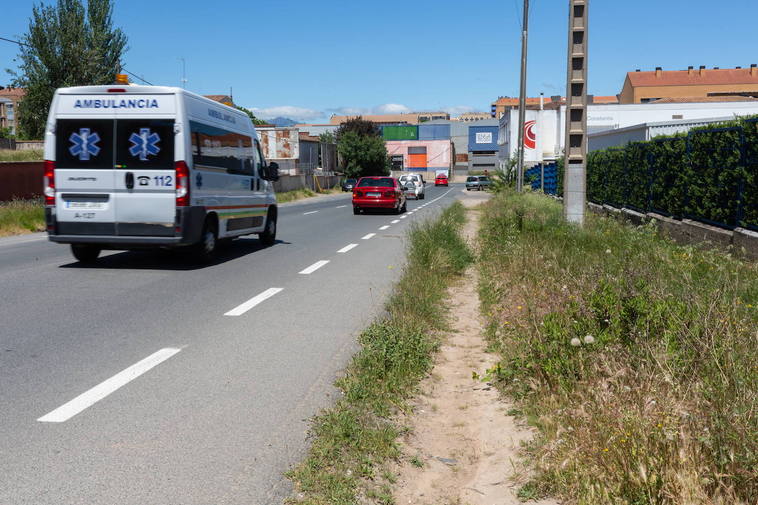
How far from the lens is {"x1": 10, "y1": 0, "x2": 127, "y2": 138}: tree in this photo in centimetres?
5006

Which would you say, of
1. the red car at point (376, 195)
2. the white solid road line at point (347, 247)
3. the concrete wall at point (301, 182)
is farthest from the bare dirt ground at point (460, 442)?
the concrete wall at point (301, 182)

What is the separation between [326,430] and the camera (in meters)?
3.88

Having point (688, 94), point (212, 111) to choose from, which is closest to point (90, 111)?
point (212, 111)

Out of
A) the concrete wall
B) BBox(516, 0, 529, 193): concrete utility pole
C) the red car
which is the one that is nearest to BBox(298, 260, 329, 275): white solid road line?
the red car

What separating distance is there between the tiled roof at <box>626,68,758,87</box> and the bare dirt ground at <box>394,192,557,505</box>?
125m

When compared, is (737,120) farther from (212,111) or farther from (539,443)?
(539,443)

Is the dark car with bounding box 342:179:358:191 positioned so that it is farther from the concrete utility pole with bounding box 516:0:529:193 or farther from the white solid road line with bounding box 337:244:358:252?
the white solid road line with bounding box 337:244:358:252

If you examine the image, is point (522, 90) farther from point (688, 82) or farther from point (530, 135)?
point (688, 82)

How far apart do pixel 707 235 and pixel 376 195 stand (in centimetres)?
1654

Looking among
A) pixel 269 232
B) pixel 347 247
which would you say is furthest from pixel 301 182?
pixel 347 247

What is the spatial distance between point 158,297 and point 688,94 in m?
129

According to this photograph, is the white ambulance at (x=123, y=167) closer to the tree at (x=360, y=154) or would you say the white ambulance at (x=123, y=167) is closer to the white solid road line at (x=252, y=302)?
the white solid road line at (x=252, y=302)

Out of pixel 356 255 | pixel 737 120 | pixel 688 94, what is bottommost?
pixel 356 255

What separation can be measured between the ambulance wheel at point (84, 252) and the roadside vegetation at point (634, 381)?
6.96 meters
